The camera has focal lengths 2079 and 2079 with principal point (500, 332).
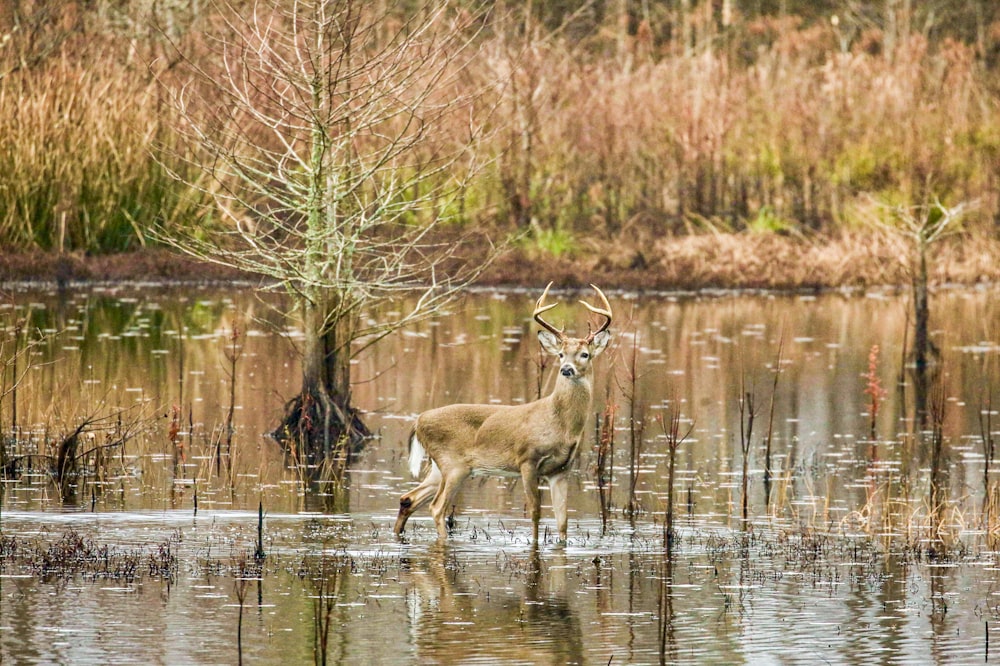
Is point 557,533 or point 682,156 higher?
point 682,156

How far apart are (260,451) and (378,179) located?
12.3m

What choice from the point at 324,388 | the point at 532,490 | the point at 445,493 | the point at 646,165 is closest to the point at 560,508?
the point at 532,490

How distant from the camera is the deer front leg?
13953mm

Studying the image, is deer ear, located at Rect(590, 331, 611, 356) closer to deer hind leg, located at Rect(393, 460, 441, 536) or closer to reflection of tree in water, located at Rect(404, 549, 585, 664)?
deer hind leg, located at Rect(393, 460, 441, 536)

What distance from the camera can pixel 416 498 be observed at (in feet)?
46.8

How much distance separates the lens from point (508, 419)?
47.1ft

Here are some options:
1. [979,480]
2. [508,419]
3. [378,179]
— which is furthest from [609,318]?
[378,179]

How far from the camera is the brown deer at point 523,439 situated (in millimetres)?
14125

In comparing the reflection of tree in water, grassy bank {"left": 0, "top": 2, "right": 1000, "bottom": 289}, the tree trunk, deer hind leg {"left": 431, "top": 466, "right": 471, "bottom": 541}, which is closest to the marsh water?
the reflection of tree in water

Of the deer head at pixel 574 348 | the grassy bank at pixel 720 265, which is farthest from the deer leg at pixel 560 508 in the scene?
the grassy bank at pixel 720 265

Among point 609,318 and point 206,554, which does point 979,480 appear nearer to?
point 609,318

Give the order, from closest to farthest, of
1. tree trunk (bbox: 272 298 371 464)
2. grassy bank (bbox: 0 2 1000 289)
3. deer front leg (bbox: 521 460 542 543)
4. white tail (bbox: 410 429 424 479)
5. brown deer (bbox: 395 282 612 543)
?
deer front leg (bbox: 521 460 542 543) → brown deer (bbox: 395 282 612 543) → white tail (bbox: 410 429 424 479) → tree trunk (bbox: 272 298 371 464) → grassy bank (bbox: 0 2 1000 289)

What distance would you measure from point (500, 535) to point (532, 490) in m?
0.61

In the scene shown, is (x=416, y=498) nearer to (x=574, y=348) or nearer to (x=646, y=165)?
(x=574, y=348)
